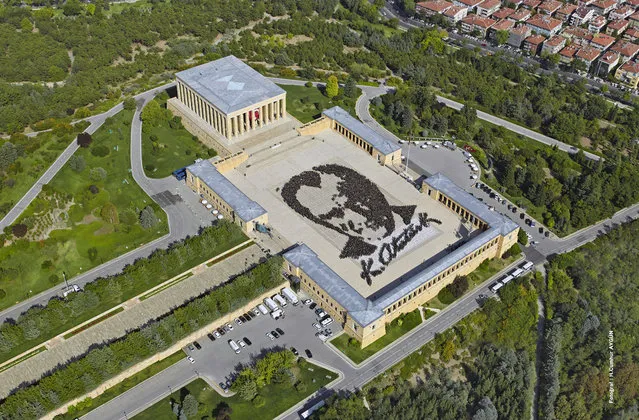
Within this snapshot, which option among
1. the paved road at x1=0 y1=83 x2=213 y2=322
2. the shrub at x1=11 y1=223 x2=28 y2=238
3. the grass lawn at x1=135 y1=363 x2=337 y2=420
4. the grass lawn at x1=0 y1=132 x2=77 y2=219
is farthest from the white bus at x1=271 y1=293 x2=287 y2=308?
the grass lawn at x1=0 y1=132 x2=77 y2=219

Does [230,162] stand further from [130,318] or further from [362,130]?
[130,318]

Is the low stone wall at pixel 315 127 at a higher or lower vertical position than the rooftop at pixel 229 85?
lower

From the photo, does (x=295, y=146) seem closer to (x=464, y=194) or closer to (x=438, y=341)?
(x=464, y=194)

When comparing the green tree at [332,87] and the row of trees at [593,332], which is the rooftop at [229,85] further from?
the row of trees at [593,332]

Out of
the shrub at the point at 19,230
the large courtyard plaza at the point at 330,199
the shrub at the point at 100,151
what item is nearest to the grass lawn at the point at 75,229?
the shrub at the point at 100,151

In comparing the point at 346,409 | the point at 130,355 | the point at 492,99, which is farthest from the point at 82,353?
the point at 492,99
